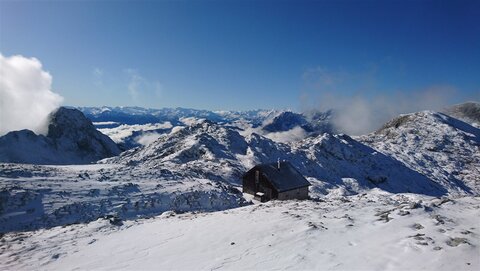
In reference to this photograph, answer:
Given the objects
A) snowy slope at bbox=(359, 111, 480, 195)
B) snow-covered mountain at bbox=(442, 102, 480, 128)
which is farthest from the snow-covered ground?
snow-covered mountain at bbox=(442, 102, 480, 128)

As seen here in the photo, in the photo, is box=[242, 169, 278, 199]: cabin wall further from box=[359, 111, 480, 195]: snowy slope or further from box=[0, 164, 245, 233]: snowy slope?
box=[359, 111, 480, 195]: snowy slope

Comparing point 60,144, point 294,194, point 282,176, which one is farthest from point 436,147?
point 60,144

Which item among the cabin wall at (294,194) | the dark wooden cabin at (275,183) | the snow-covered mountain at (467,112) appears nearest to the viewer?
the cabin wall at (294,194)

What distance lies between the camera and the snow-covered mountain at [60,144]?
13312 centimetres

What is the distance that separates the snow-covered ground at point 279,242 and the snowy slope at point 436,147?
3237 inches

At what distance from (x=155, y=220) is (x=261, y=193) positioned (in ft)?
77.6

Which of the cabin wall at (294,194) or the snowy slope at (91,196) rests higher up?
the snowy slope at (91,196)

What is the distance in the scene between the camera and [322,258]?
13.3 meters

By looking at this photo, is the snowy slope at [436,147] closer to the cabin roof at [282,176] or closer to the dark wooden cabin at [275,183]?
the cabin roof at [282,176]

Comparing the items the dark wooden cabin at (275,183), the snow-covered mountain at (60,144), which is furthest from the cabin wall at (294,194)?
the snow-covered mountain at (60,144)

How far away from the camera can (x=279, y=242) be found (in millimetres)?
15445

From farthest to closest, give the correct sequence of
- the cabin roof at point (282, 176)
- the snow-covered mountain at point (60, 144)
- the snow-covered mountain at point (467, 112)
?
the snow-covered mountain at point (467, 112) < the snow-covered mountain at point (60, 144) < the cabin roof at point (282, 176)

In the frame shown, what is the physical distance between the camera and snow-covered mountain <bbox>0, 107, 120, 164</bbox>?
133125 mm

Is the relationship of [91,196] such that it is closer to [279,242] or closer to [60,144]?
[279,242]
